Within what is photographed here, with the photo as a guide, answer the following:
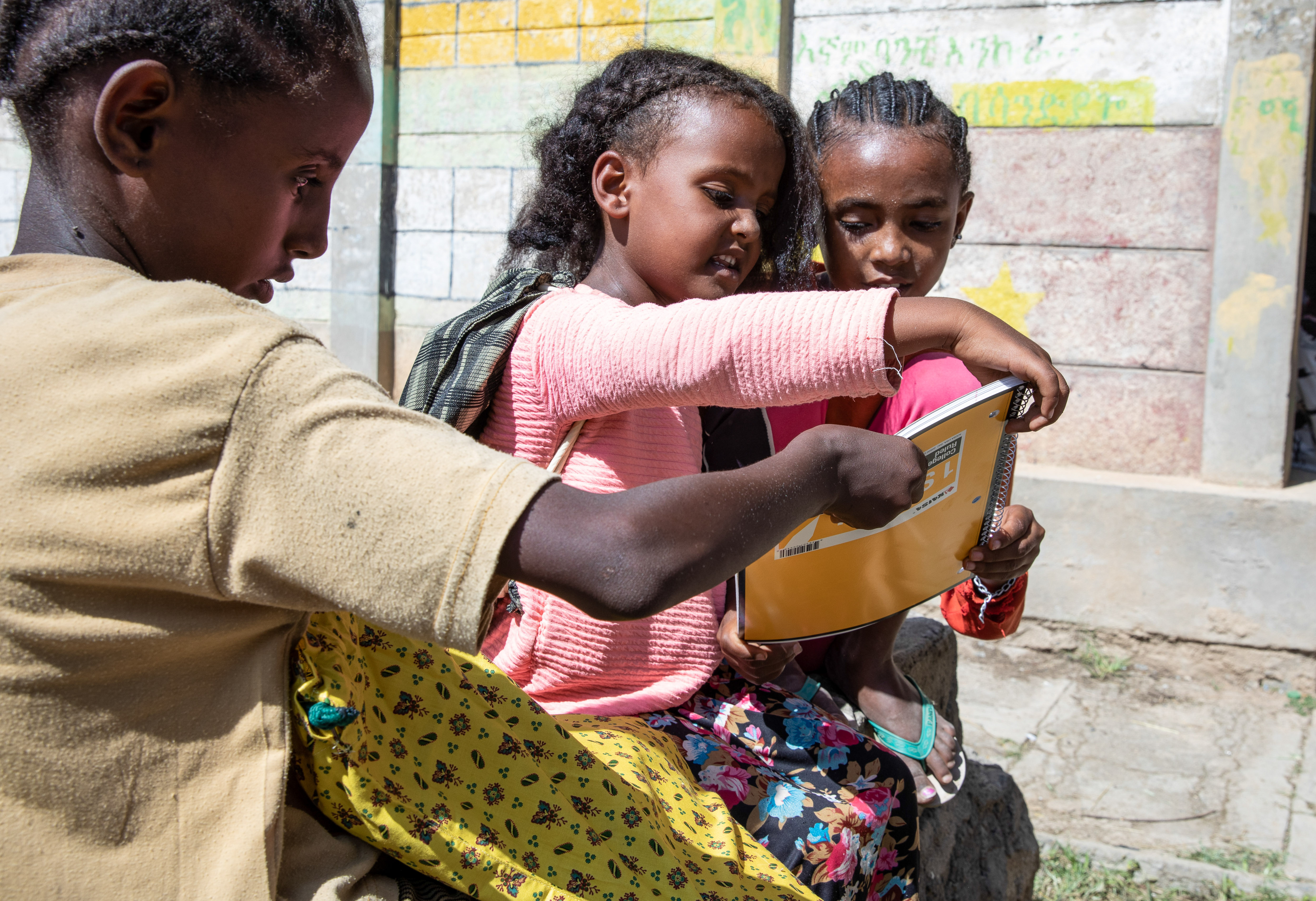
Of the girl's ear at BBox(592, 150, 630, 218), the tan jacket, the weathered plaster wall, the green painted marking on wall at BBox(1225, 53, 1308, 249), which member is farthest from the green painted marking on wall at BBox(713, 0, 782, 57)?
the weathered plaster wall

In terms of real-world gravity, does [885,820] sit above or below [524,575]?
below

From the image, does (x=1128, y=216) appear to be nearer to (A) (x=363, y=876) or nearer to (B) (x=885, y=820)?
(B) (x=885, y=820)

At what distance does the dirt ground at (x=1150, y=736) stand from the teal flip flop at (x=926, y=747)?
836 mm

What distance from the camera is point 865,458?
4.10 feet

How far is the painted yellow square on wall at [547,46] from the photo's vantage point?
5.48 meters

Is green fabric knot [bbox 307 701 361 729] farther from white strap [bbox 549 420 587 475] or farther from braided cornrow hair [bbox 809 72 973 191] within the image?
braided cornrow hair [bbox 809 72 973 191]

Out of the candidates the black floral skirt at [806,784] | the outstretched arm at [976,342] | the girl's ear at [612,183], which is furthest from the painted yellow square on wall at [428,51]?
the outstretched arm at [976,342]

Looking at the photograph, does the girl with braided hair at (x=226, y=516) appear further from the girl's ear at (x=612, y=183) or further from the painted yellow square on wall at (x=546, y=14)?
the painted yellow square on wall at (x=546, y=14)

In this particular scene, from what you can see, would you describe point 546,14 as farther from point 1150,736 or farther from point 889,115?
point 1150,736

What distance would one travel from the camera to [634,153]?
6.29ft

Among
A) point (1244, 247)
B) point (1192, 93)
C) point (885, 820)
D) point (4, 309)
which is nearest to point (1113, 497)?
point (1244, 247)

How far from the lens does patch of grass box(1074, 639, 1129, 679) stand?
4480mm

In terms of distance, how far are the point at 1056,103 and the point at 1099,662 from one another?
2432 millimetres

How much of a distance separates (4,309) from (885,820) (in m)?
1.44
